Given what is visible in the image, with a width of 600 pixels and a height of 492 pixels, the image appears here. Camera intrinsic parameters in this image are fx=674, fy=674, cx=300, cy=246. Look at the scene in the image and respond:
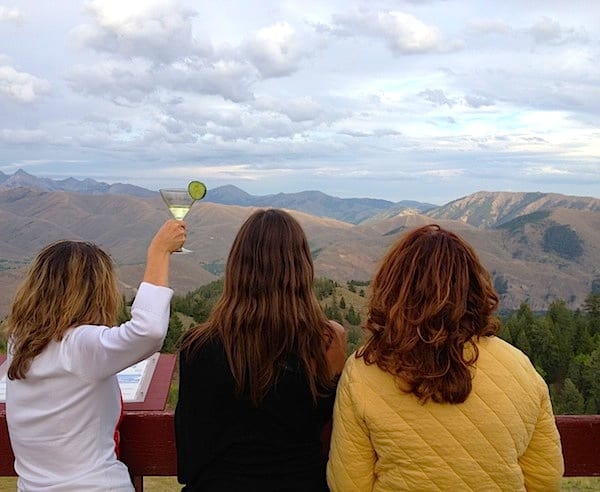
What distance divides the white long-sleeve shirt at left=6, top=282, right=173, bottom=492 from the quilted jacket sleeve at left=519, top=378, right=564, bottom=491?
1.30 meters

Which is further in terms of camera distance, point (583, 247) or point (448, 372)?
point (583, 247)

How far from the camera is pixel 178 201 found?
2.87 meters

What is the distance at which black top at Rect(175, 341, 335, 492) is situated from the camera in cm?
230

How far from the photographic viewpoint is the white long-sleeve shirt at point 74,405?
223 cm

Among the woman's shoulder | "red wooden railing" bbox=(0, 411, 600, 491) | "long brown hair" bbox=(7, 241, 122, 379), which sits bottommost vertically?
"red wooden railing" bbox=(0, 411, 600, 491)

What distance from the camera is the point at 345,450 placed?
2.24 m

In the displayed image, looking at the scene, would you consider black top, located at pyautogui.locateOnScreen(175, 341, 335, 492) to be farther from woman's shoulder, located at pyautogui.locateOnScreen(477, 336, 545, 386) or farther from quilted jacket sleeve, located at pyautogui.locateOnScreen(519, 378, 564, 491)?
quilted jacket sleeve, located at pyautogui.locateOnScreen(519, 378, 564, 491)

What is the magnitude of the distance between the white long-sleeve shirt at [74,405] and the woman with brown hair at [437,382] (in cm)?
72

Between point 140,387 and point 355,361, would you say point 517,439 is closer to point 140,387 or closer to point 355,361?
point 355,361

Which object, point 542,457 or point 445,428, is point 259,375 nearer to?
point 445,428

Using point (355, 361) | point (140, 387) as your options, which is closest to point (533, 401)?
point (355, 361)

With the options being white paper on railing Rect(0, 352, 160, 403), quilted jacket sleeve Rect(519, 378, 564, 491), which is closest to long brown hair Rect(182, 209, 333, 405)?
white paper on railing Rect(0, 352, 160, 403)

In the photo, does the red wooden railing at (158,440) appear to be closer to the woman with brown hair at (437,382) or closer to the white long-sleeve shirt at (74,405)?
the white long-sleeve shirt at (74,405)

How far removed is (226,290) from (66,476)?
830 millimetres
